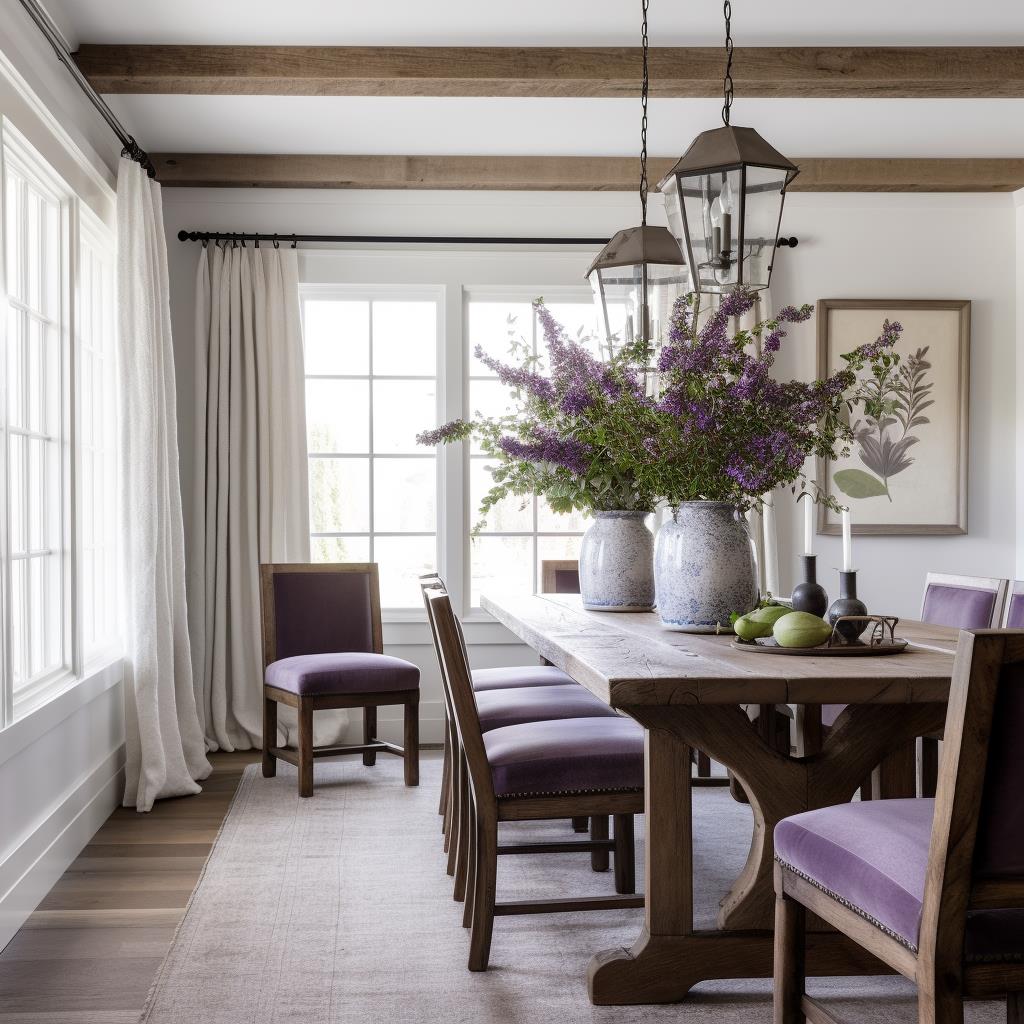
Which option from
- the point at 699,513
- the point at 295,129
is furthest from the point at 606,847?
the point at 295,129

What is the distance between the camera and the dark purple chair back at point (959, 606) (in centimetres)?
330

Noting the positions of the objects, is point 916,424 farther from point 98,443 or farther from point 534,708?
point 98,443

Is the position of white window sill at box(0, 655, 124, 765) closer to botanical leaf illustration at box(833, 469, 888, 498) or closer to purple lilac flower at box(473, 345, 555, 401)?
purple lilac flower at box(473, 345, 555, 401)

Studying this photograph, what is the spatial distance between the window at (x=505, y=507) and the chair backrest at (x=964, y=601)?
2013 mm

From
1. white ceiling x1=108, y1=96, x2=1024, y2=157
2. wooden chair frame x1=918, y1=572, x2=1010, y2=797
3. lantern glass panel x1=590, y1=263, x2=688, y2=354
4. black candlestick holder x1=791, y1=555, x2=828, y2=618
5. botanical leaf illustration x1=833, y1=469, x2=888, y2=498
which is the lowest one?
wooden chair frame x1=918, y1=572, x2=1010, y2=797

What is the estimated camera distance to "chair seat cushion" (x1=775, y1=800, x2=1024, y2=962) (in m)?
1.49

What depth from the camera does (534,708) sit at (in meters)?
3.09

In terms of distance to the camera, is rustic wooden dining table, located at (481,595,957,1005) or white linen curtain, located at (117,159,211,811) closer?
rustic wooden dining table, located at (481,595,957,1005)

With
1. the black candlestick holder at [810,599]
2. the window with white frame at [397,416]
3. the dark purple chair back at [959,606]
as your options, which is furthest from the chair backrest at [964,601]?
the window with white frame at [397,416]

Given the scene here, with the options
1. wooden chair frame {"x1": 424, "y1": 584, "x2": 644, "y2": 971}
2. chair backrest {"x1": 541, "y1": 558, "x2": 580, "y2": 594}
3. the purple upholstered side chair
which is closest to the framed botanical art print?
chair backrest {"x1": 541, "y1": 558, "x2": 580, "y2": 594}

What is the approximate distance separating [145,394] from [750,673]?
2.83 m

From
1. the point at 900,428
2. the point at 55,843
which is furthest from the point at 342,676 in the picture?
the point at 900,428

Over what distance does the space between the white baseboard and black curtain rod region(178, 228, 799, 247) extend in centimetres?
232

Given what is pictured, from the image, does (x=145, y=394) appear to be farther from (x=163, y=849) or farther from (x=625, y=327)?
(x=625, y=327)
